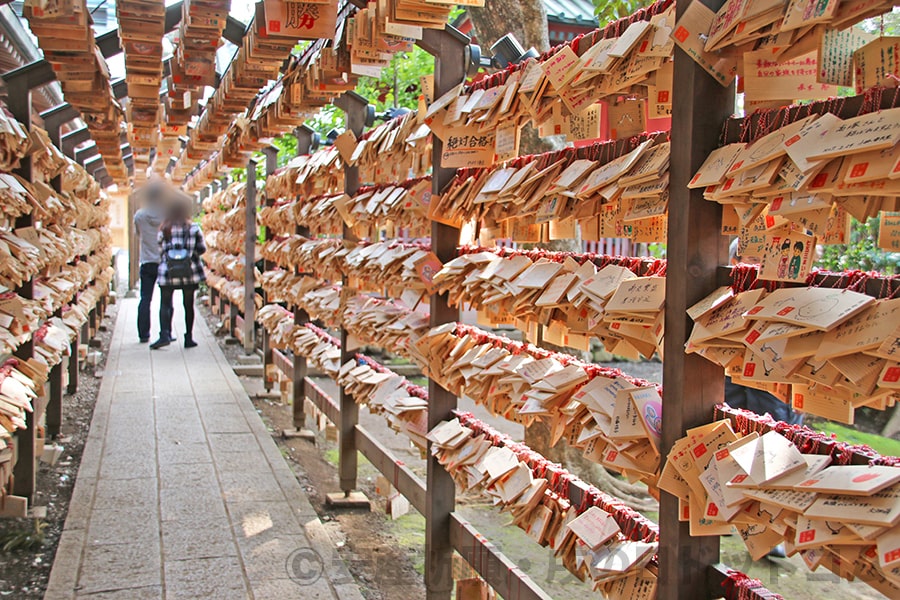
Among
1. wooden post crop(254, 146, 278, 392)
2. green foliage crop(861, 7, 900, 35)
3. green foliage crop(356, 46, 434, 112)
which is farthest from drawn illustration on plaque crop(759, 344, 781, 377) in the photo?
green foliage crop(356, 46, 434, 112)

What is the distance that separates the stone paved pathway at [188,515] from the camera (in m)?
3.38

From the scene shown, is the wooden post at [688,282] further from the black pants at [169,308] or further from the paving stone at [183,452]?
the black pants at [169,308]

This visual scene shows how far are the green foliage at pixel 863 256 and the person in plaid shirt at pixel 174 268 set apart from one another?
673 cm

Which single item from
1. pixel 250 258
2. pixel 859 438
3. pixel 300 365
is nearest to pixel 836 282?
pixel 300 365

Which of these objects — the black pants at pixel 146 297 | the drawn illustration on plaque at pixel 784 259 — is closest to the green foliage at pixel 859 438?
the drawn illustration on plaque at pixel 784 259

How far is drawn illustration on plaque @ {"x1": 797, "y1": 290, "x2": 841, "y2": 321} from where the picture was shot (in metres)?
1.40

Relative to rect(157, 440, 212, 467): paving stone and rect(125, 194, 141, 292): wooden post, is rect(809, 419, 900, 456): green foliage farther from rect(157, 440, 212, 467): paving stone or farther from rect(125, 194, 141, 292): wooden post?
rect(125, 194, 141, 292): wooden post

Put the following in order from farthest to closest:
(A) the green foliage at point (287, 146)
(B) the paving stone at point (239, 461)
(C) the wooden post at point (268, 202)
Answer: (A) the green foliage at point (287, 146)
(C) the wooden post at point (268, 202)
(B) the paving stone at point (239, 461)

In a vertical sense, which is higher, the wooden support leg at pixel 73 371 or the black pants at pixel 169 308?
the black pants at pixel 169 308

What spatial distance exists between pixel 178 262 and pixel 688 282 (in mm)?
8640

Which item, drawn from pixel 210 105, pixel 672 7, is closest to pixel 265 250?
pixel 210 105

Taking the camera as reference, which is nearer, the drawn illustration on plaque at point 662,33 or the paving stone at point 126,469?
the drawn illustration on plaque at point 662,33

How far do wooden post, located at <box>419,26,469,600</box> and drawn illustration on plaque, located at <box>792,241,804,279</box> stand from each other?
6.09 feet

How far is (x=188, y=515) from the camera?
4.17 meters
